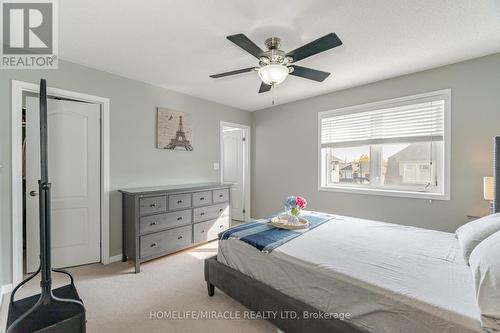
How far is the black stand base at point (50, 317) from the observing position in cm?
128

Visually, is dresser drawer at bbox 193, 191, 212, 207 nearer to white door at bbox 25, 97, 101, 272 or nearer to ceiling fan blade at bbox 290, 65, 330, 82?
white door at bbox 25, 97, 101, 272

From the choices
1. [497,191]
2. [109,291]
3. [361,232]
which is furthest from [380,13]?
[109,291]

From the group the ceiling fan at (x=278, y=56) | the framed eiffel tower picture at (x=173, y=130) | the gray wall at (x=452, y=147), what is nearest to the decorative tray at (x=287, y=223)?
the ceiling fan at (x=278, y=56)

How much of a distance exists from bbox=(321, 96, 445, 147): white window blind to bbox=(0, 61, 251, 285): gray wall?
6.97ft

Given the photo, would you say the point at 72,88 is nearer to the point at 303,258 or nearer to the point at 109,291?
the point at 109,291

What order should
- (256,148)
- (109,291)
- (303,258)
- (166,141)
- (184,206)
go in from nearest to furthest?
(303,258) < (109,291) < (184,206) < (166,141) < (256,148)

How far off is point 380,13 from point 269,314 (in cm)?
247

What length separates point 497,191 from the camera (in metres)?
2.13

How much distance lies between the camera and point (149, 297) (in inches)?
84.5

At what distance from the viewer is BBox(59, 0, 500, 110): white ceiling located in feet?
5.53

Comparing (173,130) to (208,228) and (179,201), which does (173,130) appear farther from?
(208,228)

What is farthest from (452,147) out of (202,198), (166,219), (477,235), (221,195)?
(166,219)

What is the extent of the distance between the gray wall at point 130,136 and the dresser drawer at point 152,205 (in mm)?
519

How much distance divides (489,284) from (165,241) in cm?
298
